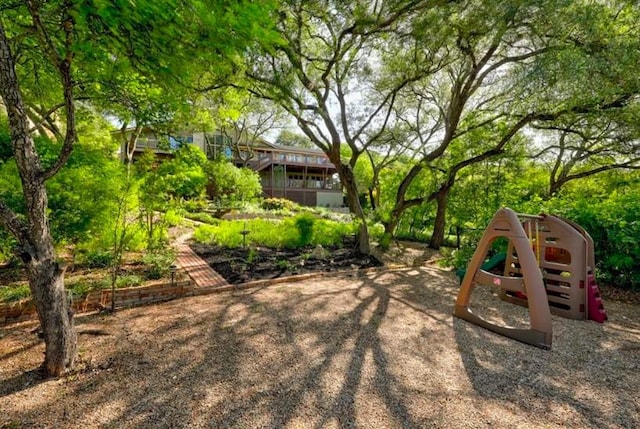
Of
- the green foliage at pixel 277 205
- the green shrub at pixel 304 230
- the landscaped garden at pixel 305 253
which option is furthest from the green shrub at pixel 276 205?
the green shrub at pixel 304 230

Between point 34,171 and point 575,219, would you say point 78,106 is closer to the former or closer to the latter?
point 34,171

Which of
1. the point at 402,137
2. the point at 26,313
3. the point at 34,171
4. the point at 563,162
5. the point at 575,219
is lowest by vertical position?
the point at 26,313

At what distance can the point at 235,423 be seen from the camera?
192cm

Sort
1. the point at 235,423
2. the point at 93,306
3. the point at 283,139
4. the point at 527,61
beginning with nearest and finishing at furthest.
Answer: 1. the point at 235,423
2. the point at 93,306
3. the point at 527,61
4. the point at 283,139

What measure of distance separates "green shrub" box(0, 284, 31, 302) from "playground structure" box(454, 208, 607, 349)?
5530mm

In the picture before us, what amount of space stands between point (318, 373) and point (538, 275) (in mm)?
2612

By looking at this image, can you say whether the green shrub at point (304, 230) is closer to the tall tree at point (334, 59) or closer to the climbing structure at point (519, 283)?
the tall tree at point (334, 59)

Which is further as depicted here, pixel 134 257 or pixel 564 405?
pixel 134 257

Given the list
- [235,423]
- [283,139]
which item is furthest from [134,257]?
[283,139]

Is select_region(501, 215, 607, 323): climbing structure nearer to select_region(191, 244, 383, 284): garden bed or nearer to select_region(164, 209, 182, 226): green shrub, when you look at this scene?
select_region(191, 244, 383, 284): garden bed

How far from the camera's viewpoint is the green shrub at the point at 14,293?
3.43m

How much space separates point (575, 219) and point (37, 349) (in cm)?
763

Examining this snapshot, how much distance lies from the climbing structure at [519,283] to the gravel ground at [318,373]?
0.44 ft

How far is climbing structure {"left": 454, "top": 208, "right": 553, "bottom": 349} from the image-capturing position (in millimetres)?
3104
